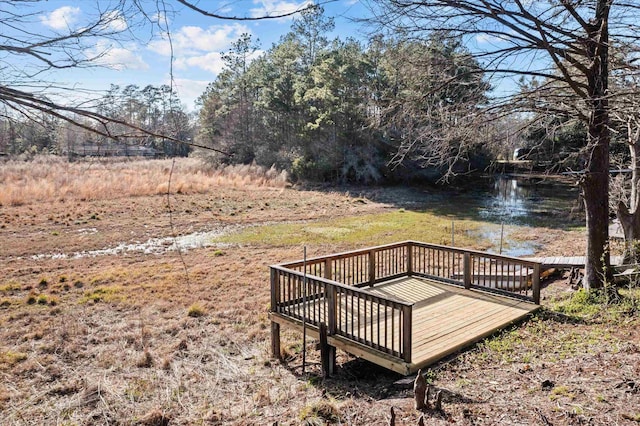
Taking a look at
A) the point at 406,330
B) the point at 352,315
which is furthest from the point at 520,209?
the point at 406,330

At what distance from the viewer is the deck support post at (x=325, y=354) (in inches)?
223

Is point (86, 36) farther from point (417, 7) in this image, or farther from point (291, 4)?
point (417, 7)

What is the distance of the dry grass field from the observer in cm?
409

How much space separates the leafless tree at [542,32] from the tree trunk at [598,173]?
14 millimetres

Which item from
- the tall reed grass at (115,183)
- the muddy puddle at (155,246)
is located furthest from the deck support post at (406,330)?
the tall reed grass at (115,183)

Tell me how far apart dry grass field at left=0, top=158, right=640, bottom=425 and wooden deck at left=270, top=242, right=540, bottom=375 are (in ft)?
0.95

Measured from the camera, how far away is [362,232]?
16.9 metres

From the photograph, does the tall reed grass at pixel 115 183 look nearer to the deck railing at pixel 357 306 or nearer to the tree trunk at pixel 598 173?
the deck railing at pixel 357 306

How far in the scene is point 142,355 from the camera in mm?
6301

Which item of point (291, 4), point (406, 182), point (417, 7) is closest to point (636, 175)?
point (417, 7)

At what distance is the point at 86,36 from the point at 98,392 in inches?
191

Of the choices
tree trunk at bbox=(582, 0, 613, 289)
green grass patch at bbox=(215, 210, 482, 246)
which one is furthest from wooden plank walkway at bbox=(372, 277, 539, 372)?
green grass patch at bbox=(215, 210, 482, 246)

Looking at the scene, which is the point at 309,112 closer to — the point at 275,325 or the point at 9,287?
the point at 9,287

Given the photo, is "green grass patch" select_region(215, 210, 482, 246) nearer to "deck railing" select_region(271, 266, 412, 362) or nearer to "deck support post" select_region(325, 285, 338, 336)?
"deck railing" select_region(271, 266, 412, 362)
